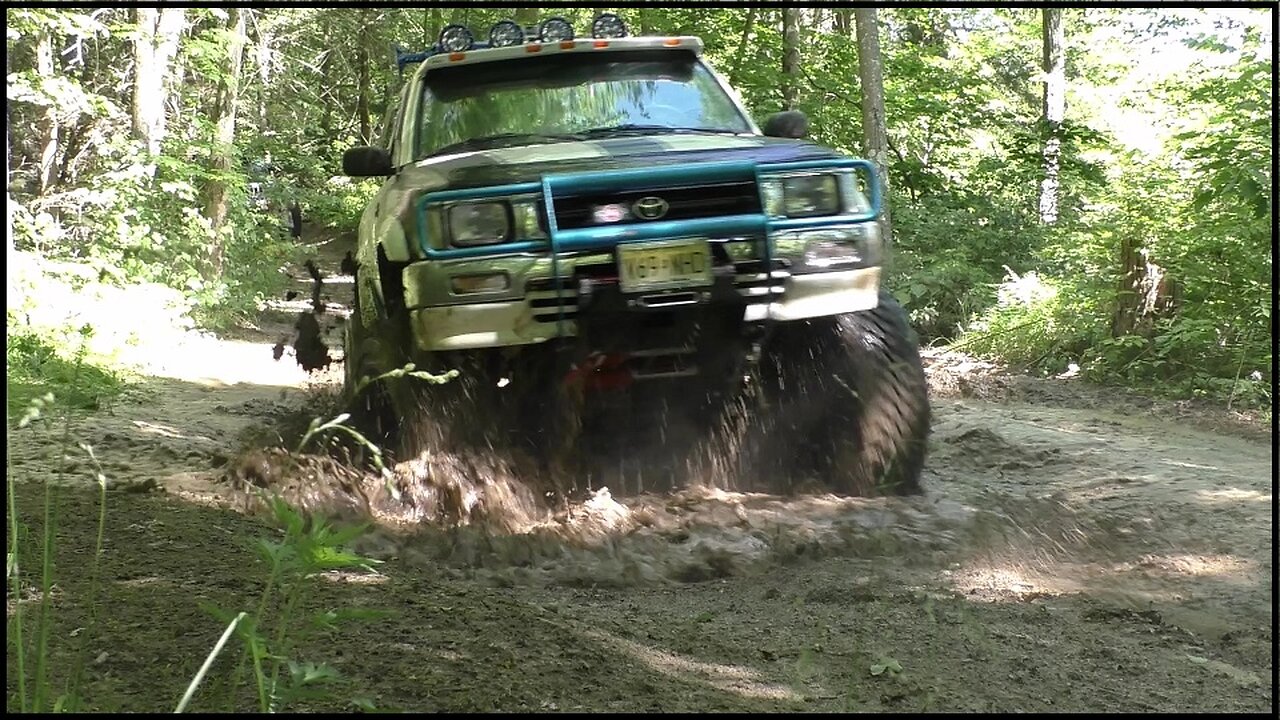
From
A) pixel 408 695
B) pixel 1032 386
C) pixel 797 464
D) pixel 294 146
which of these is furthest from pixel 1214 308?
pixel 294 146

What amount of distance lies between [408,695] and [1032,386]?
753 centimetres

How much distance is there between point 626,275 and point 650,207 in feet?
0.96

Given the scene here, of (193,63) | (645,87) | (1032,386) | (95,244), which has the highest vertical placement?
(193,63)

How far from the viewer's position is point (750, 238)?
452 cm

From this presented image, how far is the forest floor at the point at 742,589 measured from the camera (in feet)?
9.73

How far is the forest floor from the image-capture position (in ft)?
9.73

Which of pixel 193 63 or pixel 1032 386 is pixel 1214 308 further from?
pixel 193 63

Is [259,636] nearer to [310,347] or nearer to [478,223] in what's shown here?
[478,223]

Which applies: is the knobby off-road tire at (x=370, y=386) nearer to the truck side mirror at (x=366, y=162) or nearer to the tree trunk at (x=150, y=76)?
the truck side mirror at (x=366, y=162)

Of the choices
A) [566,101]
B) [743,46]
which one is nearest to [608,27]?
[566,101]

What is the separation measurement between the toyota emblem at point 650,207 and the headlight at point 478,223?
19.5 inches

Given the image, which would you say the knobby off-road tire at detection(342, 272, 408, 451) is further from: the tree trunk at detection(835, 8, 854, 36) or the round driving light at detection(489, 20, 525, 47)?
the tree trunk at detection(835, 8, 854, 36)

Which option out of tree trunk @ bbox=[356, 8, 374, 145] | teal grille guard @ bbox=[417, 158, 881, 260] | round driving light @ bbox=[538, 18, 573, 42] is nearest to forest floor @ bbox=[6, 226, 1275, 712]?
teal grille guard @ bbox=[417, 158, 881, 260]

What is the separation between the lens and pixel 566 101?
5828 mm
